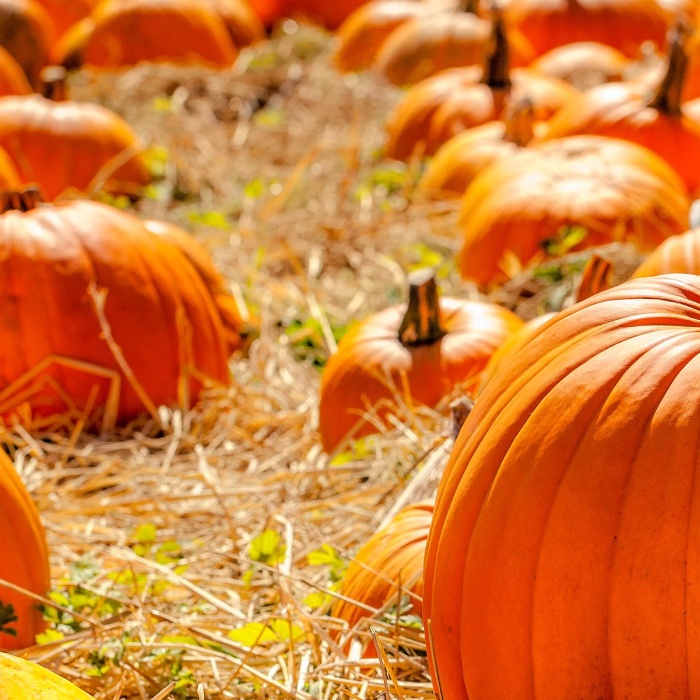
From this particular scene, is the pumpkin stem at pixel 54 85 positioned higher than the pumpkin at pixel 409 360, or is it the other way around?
the pumpkin stem at pixel 54 85

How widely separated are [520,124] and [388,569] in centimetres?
356

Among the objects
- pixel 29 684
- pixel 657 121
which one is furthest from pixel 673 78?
pixel 29 684

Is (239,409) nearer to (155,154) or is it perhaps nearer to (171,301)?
(171,301)

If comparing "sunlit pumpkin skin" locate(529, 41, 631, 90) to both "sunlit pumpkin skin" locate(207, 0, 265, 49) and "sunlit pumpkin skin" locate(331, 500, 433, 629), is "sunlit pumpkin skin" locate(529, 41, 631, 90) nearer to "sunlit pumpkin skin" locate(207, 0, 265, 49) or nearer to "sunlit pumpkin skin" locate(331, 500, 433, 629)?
"sunlit pumpkin skin" locate(207, 0, 265, 49)

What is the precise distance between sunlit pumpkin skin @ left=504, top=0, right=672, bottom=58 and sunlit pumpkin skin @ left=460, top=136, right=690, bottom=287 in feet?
13.2

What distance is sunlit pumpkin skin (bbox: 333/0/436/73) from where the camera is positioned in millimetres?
9406

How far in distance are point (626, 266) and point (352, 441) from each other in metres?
1.18

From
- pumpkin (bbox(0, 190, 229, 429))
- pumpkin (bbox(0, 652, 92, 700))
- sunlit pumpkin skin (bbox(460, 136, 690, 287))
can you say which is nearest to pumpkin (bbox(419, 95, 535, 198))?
sunlit pumpkin skin (bbox(460, 136, 690, 287))

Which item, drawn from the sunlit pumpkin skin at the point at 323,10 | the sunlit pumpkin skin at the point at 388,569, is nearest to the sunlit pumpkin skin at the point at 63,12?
the sunlit pumpkin skin at the point at 323,10

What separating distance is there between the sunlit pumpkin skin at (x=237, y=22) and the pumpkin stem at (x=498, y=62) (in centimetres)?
402

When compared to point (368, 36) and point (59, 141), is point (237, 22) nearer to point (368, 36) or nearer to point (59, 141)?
point (368, 36)

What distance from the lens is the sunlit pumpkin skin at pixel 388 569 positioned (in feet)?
7.73

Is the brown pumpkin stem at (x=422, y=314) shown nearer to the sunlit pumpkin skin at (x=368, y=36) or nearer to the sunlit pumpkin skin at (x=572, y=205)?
the sunlit pumpkin skin at (x=572, y=205)

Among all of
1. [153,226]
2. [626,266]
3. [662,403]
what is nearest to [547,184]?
[626,266]
